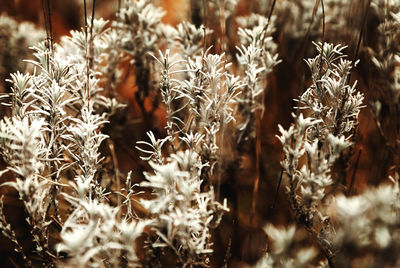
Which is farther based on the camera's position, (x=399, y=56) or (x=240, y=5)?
(x=240, y=5)

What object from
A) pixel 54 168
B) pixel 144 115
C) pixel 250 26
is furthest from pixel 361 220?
pixel 250 26

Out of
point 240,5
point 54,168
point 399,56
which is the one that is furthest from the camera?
point 240,5

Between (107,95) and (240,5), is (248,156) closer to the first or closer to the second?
(107,95)

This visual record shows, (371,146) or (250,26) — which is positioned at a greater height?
(250,26)

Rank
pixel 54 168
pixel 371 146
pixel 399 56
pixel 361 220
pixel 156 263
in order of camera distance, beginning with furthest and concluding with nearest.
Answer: pixel 371 146
pixel 399 56
pixel 54 168
pixel 156 263
pixel 361 220

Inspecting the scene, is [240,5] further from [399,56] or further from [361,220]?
[361,220]

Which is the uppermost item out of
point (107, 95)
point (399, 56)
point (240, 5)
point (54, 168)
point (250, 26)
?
point (240, 5)
